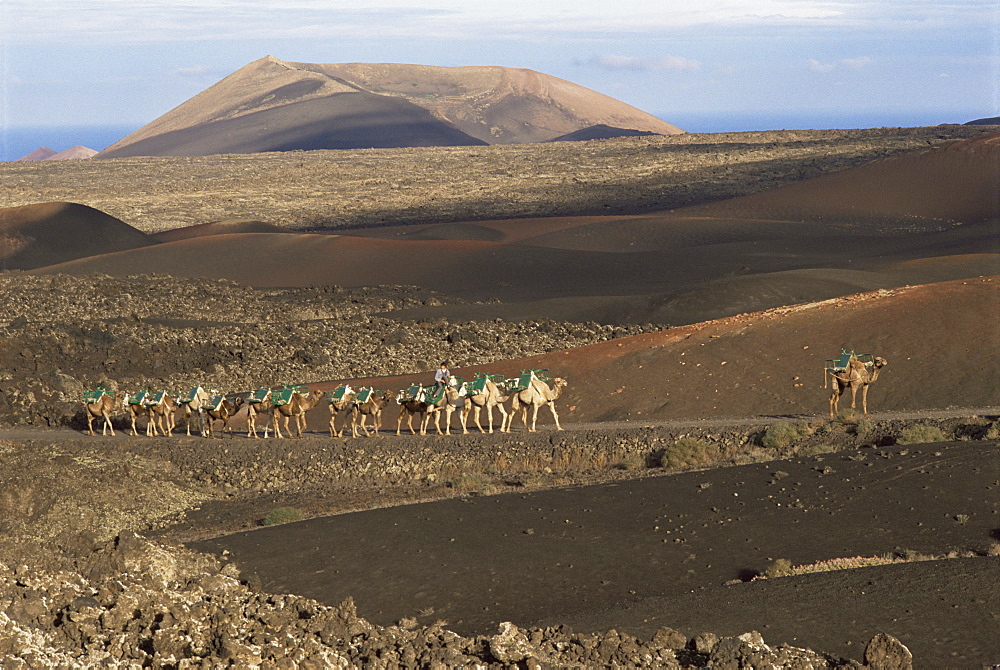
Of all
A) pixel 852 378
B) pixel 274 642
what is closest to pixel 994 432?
pixel 852 378

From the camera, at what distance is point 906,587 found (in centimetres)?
1252

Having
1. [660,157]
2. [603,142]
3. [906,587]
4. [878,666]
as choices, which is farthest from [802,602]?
[603,142]

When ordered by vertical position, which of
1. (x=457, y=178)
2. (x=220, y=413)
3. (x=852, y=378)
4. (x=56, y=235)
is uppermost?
(x=457, y=178)

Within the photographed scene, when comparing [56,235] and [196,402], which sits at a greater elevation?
[56,235]

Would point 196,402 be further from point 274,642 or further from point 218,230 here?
point 218,230

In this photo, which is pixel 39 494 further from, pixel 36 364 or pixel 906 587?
pixel 36 364

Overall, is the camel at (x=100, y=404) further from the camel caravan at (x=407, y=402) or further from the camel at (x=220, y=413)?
the camel at (x=220, y=413)

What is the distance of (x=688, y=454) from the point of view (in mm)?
21688

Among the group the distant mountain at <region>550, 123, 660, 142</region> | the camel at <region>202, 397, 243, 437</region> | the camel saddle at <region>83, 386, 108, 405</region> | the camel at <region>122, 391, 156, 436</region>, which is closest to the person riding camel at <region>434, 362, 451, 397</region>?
the camel at <region>202, 397, 243, 437</region>

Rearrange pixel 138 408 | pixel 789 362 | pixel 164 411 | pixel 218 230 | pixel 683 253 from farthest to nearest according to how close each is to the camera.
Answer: pixel 218 230 < pixel 683 253 < pixel 789 362 < pixel 138 408 < pixel 164 411

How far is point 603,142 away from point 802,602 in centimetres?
12077

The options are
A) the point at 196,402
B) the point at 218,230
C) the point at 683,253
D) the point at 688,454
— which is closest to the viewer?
the point at 688,454

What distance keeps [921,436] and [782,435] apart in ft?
8.64

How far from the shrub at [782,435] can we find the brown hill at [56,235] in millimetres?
50969
